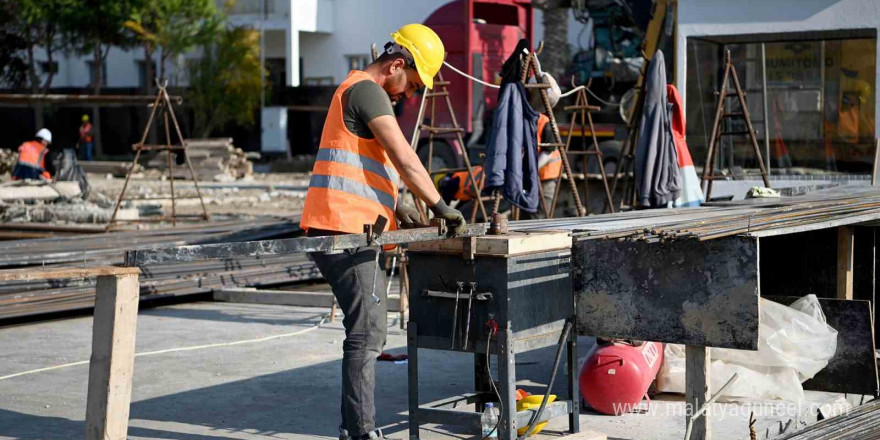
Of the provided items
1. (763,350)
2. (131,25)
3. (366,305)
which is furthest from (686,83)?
(131,25)

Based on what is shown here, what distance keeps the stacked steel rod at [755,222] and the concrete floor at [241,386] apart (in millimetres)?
1125

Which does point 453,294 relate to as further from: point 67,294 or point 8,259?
point 8,259

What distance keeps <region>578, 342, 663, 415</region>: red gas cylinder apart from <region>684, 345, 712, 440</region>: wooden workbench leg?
1020 millimetres

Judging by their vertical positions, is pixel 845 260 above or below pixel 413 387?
above

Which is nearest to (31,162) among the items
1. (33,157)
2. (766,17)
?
(33,157)

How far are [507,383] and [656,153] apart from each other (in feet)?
17.0

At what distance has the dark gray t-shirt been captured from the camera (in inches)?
196

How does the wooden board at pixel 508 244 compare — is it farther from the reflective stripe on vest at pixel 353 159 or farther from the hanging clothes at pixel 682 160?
the hanging clothes at pixel 682 160

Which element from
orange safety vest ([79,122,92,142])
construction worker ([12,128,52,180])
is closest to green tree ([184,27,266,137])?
orange safety vest ([79,122,92,142])

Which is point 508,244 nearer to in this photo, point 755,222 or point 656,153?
point 755,222

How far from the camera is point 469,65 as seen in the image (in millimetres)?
20594

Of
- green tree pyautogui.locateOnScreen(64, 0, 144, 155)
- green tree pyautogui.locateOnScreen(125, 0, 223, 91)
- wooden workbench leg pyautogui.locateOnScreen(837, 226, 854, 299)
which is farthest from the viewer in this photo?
green tree pyautogui.locateOnScreen(125, 0, 223, 91)

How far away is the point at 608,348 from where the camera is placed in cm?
622

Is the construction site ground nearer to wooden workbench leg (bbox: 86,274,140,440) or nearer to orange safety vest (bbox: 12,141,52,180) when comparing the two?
orange safety vest (bbox: 12,141,52,180)
